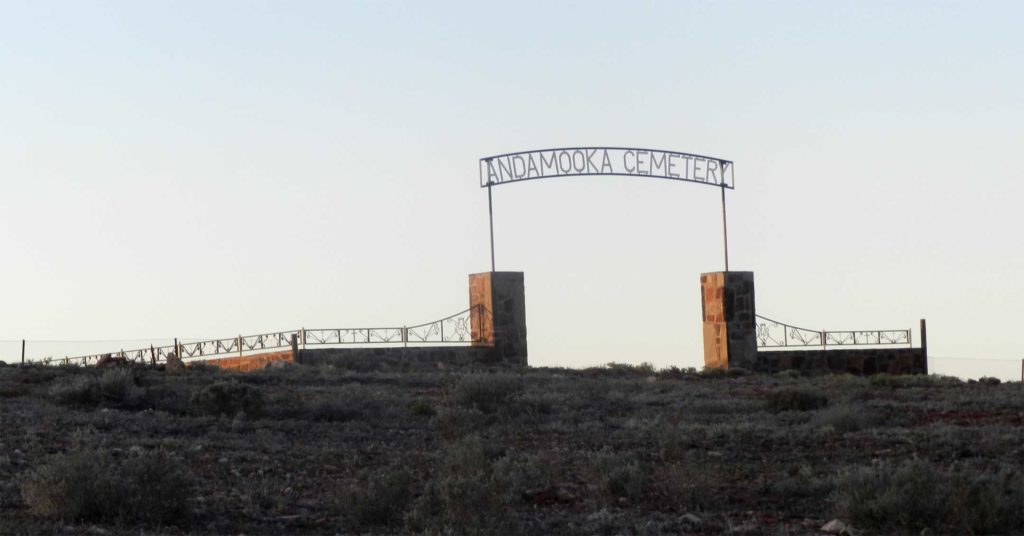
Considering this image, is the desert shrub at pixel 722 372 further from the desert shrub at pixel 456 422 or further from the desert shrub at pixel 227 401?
the desert shrub at pixel 227 401

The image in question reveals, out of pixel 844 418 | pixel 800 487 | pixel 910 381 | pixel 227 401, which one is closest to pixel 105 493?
pixel 800 487

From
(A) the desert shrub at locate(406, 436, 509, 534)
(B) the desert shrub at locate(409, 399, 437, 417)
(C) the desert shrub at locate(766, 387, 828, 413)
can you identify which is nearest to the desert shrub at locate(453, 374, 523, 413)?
(B) the desert shrub at locate(409, 399, 437, 417)

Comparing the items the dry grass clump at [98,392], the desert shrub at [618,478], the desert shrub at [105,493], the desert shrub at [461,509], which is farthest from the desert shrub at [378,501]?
the dry grass clump at [98,392]

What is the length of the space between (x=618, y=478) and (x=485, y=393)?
7.13 meters

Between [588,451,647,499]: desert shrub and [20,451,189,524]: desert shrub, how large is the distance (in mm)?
3209

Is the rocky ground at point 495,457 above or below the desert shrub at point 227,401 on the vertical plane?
below

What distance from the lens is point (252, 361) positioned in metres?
29.6

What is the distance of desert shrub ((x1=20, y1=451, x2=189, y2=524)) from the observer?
9.51 meters

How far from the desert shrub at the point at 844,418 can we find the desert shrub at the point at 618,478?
4.16m

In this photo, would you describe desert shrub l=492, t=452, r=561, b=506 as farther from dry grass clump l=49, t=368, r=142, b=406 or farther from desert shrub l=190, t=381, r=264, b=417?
dry grass clump l=49, t=368, r=142, b=406

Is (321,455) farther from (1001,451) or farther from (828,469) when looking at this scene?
(1001,451)

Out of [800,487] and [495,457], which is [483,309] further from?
[800,487]

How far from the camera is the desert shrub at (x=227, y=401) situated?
17.1 meters

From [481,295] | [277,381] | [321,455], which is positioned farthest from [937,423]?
[481,295]
